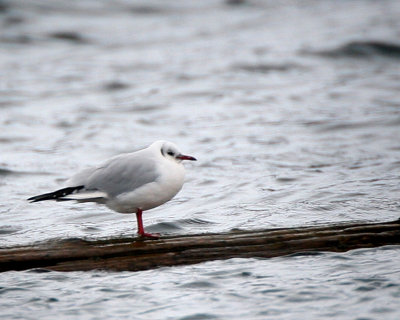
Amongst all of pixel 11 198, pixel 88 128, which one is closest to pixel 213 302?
pixel 11 198

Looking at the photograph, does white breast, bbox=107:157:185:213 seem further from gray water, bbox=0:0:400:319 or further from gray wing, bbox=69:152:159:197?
gray water, bbox=0:0:400:319

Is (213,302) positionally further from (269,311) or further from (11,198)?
(11,198)

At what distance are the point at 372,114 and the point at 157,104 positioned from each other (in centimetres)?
357

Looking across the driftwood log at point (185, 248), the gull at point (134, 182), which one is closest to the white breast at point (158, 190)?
the gull at point (134, 182)

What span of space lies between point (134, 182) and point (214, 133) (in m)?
5.75

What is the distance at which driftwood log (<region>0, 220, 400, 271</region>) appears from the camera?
14.6ft

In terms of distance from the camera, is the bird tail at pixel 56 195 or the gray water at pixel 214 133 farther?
the bird tail at pixel 56 195

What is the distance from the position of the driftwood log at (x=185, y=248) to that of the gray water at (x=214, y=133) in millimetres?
62

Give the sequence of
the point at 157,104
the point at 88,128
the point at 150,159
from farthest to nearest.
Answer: the point at 157,104
the point at 88,128
the point at 150,159

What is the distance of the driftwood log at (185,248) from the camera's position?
446 cm

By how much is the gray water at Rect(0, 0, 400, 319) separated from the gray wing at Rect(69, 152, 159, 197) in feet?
1.50

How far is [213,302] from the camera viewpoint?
168 inches

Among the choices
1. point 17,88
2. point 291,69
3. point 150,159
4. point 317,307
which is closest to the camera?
point 317,307

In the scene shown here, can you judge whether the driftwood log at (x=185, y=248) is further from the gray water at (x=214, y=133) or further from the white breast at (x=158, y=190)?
the white breast at (x=158, y=190)
